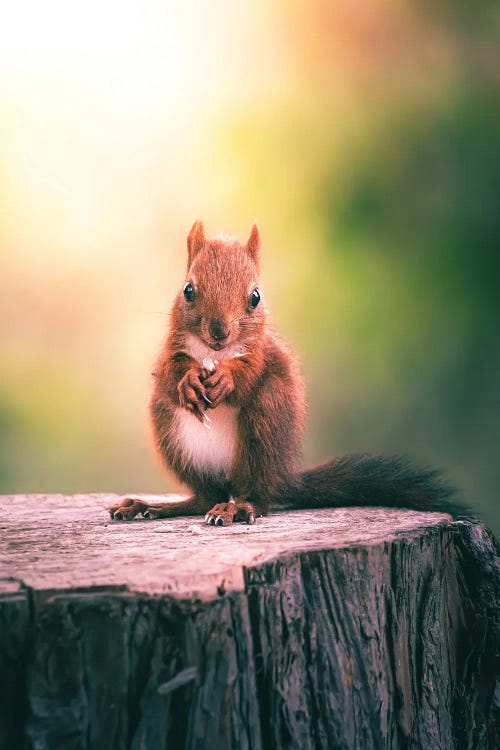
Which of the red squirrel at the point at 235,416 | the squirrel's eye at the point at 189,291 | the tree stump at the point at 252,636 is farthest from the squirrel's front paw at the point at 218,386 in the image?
the tree stump at the point at 252,636

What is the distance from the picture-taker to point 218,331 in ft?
7.02

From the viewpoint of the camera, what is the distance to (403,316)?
418 centimetres

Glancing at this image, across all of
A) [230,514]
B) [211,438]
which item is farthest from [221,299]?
[230,514]

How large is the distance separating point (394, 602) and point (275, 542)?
23 centimetres

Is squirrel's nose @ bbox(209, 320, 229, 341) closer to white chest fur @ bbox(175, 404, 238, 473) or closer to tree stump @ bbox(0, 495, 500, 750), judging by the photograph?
white chest fur @ bbox(175, 404, 238, 473)

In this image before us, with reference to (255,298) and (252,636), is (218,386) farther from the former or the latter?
(252,636)

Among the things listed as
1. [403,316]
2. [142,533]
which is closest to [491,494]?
[403,316]

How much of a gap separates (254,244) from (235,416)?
17.6 inches

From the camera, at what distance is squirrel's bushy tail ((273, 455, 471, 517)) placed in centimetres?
228

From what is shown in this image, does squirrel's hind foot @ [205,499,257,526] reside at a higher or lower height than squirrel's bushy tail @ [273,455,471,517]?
lower

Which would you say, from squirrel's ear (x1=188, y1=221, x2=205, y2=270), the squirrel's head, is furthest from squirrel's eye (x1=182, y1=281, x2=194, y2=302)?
squirrel's ear (x1=188, y1=221, x2=205, y2=270)

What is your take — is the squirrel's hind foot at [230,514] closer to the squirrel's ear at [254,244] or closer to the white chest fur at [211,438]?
the white chest fur at [211,438]

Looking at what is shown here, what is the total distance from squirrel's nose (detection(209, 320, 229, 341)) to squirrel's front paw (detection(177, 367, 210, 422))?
0.09m

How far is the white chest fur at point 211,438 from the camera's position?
2219mm
